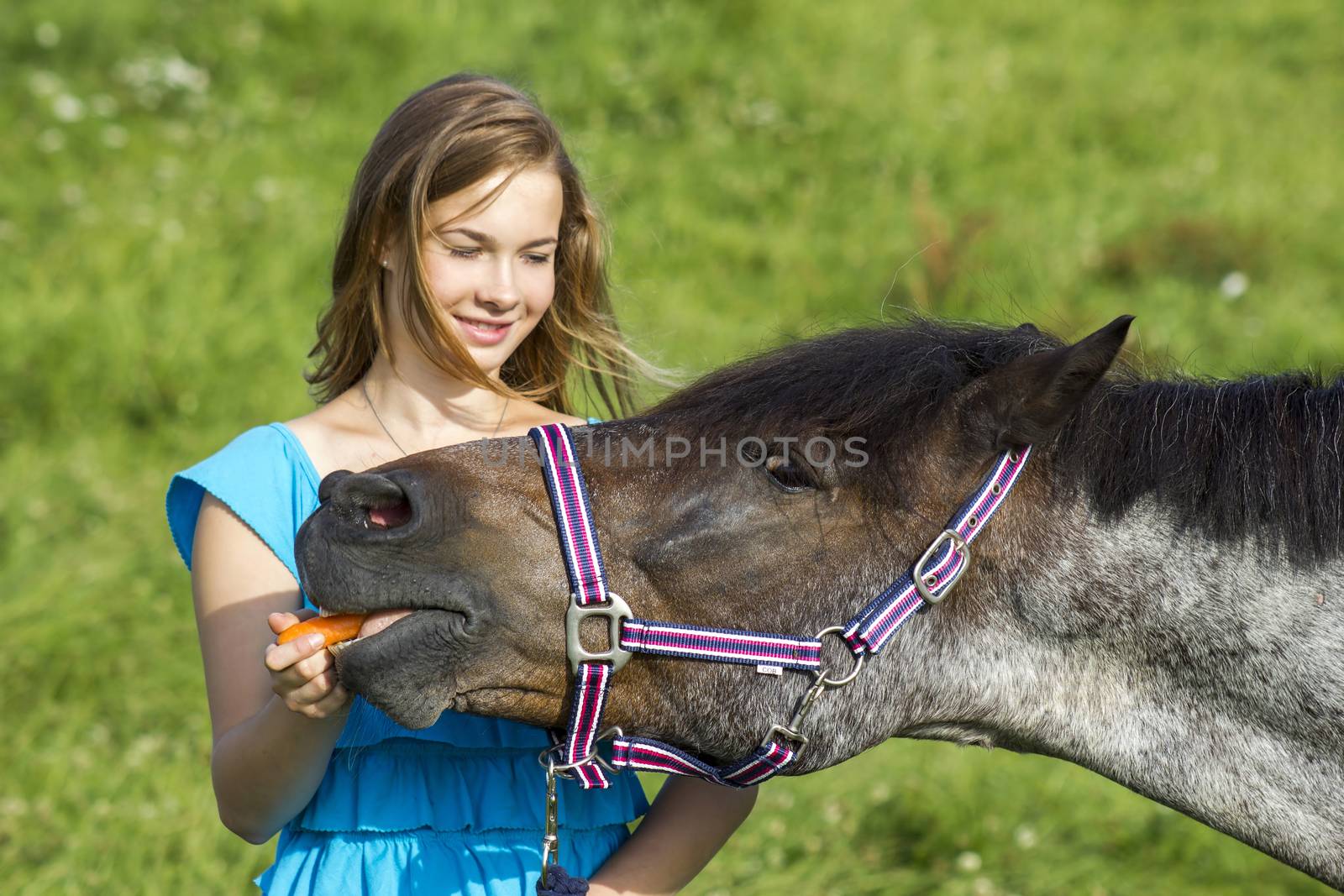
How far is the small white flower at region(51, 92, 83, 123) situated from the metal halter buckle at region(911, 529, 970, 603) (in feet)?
23.7

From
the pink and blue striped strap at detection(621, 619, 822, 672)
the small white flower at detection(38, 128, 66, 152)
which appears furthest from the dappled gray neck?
the small white flower at detection(38, 128, 66, 152)

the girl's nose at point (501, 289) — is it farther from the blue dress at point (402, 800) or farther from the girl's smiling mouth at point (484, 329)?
the blue dress at point (402, 800)

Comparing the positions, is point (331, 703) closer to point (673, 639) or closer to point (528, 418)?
point (673, 639)

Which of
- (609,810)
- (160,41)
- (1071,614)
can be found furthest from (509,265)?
(160,41)

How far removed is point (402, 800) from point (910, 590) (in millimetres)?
927

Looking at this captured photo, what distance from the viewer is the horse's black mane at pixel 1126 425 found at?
1.86 m

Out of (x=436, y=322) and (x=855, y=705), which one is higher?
(x=436, y=322)

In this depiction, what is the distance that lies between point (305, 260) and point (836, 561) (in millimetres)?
5404

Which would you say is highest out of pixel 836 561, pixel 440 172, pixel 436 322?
pixel 440 172

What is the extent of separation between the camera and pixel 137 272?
633 cm

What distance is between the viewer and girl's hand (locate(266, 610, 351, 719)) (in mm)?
1717

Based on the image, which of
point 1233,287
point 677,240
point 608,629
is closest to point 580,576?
point 608,629

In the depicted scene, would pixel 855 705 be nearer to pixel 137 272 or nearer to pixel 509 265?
pixel 509 265

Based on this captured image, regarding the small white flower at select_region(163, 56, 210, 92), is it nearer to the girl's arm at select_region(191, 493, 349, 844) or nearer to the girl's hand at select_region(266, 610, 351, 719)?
the girl's arm at select_region(191, 493, 349, 844)
